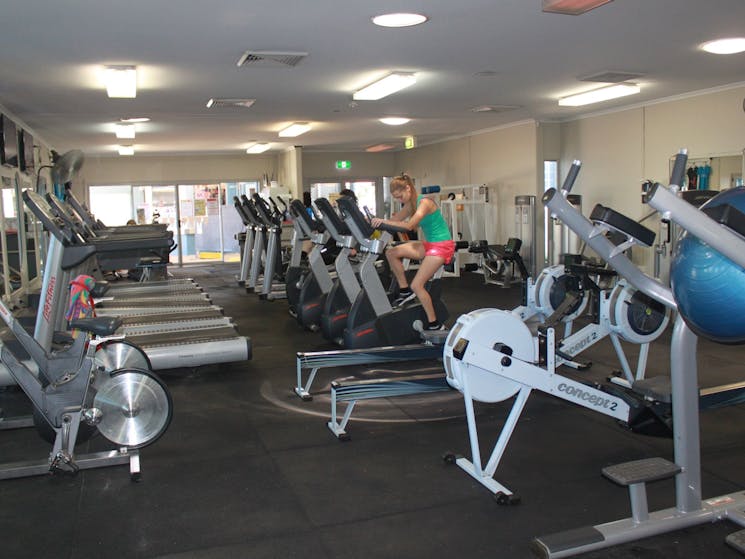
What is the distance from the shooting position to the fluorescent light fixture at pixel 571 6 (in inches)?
150

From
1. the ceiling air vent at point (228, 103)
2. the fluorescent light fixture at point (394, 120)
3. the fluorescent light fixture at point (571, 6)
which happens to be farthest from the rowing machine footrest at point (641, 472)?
the fluorescent light fixture at point (394, 120)

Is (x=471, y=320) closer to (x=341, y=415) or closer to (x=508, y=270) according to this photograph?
(x=341, y=415)

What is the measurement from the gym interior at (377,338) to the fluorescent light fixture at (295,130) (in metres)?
0.52

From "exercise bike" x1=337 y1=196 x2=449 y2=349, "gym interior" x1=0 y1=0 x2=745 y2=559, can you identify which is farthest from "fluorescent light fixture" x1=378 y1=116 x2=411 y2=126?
"exercise bike" x1=337 y1=196 x2=449 y2=349

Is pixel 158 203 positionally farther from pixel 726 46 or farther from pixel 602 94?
pixel 726 46

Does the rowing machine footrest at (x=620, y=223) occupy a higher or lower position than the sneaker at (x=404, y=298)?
higher

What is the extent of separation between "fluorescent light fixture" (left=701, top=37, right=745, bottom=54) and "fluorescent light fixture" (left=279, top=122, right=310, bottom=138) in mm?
5838

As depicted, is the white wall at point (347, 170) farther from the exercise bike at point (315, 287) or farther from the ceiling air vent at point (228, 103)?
the exercise bike at point (315, 287)

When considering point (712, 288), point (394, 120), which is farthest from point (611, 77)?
point (712, 288)

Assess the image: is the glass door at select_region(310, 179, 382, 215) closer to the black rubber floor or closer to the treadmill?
the treadmill

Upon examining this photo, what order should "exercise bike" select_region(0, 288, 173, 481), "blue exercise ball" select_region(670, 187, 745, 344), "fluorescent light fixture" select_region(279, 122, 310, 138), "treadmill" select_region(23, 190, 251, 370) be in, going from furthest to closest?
1. "fluorescent light fixture" select_region(279, 122, 310, 138)
2. "treadmill" select_region(23, 190, 251, 370)
3. "exercise bike" select_region(0, 288, 173, 481)
4. "blue exercise ball" select_region(670, 187, 745, 344)

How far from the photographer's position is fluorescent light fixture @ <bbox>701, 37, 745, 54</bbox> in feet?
16.9

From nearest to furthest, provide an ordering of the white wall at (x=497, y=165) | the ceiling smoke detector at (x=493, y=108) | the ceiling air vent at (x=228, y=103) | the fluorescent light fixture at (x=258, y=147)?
the ceiling air vent at (x=228, y=103) → the ceiling smoke detector at (x=493, y=108) → the white wall at (x=497, y=165) → the fluorescent light fixture at (x=258, y=147)

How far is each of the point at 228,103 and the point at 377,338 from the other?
3808 millimetres
